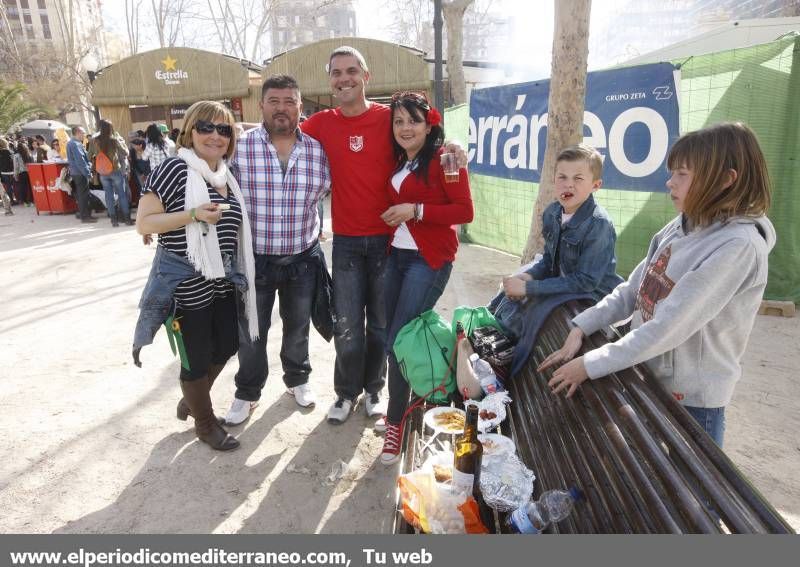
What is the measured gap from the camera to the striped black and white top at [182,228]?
258cm

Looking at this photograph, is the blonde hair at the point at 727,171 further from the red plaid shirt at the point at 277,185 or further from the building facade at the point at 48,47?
the building facade at the point at 48,47

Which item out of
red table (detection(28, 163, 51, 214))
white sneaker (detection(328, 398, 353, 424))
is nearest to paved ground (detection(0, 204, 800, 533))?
white sneaker (detection(328, 398, 353, 424))

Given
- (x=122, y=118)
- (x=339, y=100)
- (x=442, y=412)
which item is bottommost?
(x=442, y=412)

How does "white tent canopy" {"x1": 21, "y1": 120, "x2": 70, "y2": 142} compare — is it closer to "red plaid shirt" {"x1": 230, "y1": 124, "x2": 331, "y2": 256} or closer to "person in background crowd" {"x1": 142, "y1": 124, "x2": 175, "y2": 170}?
"person in background crowd" {"x1": 142, "y1": 124, "x2": 175, "y2": 170}

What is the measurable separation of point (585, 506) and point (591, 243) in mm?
1218

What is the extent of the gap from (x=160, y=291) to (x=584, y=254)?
2.13 meters

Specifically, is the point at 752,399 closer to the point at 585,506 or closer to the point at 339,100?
the point at 585,506

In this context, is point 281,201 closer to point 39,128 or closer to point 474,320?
point 474,320

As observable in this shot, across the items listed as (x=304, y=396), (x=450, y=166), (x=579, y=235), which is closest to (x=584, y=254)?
(x=579, y=235)

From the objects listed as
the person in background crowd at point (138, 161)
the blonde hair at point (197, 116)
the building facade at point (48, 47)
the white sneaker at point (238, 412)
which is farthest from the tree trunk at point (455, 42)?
the building facade at point (48, 47)

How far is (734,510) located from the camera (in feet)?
3.96
